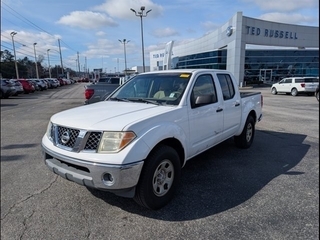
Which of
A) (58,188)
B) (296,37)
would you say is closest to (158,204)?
(58,188)

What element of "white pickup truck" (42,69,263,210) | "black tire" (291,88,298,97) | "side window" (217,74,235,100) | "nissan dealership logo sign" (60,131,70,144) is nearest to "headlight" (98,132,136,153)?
"white pickup truck" (42,69,263,210)

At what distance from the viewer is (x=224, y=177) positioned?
4207 millimetres

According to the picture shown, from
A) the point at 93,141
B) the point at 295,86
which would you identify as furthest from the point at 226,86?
the point at 295,86

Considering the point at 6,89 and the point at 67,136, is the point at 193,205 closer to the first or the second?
the point at 67,136

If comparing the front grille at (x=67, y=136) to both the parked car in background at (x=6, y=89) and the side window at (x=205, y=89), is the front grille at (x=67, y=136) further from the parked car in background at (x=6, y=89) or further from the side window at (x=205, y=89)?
the parked car in background at (x=6, y=89)

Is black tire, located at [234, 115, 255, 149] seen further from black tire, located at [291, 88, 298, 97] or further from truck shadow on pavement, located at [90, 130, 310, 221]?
black tire, located at [291, 88, 298, 97]

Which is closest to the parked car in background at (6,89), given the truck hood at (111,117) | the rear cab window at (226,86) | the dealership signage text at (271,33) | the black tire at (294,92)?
the truck hood at (111,117)

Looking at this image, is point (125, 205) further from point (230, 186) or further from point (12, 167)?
point (12, 167)

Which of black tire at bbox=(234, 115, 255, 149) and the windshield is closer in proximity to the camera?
the windshield

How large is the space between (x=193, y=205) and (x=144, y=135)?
121 centimetres

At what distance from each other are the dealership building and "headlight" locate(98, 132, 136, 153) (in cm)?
2548

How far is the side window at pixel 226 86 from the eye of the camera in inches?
192

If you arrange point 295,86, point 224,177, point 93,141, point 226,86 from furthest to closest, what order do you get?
point 295,86
point 226,86
point 224,177
point 93,141

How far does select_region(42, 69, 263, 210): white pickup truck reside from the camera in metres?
2.83
